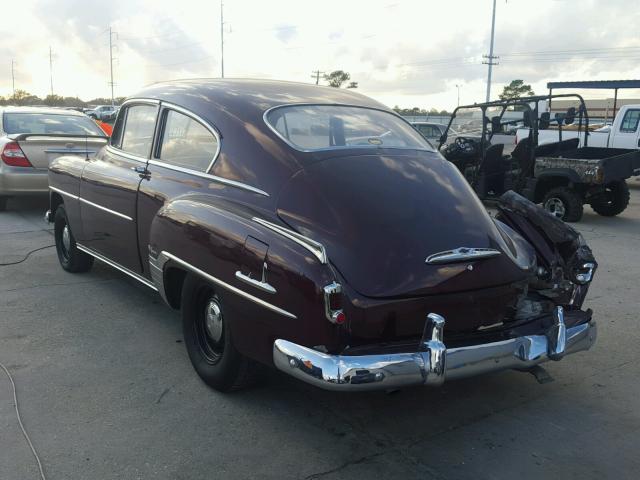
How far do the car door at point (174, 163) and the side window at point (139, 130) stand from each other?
0.18 metres

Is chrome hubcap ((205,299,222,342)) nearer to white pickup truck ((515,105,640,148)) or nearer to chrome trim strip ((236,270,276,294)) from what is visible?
chrome trim strip ((236,270,276,294))

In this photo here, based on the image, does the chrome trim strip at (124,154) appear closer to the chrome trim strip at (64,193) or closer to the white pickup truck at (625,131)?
the chrome trim strip at (64,193)

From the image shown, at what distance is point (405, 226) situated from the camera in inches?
126

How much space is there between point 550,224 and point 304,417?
201 cm

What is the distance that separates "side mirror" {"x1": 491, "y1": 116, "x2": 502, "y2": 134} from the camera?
10.2 meters

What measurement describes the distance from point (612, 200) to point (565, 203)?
1.27 metres

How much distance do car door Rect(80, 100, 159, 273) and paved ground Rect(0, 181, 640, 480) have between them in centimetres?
64

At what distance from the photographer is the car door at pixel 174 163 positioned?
3.88 metres

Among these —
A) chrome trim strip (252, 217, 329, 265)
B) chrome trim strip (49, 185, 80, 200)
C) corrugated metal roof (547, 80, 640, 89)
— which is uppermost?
corrugated metal roof (547, 80, 640, 89)

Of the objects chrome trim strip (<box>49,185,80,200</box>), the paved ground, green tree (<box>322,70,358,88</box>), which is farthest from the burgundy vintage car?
green tree (<box>322,70,358,88</box>)

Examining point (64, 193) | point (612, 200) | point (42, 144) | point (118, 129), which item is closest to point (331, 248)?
point (118, 129)

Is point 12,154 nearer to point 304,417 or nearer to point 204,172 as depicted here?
point 204,172

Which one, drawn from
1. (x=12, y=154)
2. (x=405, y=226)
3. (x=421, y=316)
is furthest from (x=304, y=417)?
(x=12, y=154)

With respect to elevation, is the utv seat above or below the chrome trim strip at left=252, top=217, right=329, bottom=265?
below
